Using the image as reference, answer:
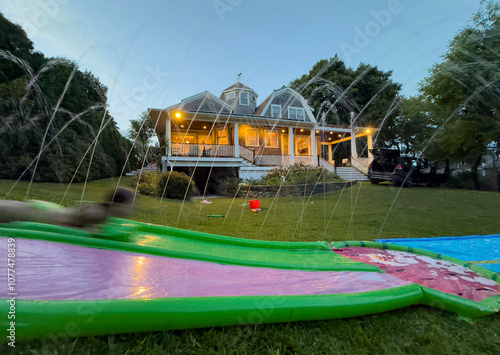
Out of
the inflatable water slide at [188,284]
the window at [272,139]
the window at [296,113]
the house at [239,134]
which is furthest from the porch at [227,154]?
the inflatable water slide at [188,284]

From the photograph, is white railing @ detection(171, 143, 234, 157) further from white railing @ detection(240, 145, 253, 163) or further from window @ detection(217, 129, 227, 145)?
window @ detection(217, 129, 227, 145)

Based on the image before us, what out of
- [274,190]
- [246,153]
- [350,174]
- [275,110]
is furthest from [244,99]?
[274,190]

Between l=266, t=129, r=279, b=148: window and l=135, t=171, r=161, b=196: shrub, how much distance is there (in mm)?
10730

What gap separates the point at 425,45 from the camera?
5.90 metres

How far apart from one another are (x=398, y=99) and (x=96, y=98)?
38762mm

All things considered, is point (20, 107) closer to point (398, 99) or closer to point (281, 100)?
point (281, 100)

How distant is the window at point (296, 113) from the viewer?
22.5 m

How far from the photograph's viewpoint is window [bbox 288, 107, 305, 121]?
73.9 feet

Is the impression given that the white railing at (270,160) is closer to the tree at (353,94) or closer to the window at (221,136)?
the window at (221,136)

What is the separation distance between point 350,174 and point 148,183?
1487 centimetres

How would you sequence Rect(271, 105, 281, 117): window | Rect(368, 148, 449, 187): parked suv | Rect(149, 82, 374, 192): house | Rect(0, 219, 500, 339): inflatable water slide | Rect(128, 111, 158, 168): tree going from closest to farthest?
Rect(0, 219, 500, 339): inflatable water slide → Rect(368, 148, 449, 187): parked suv → Rect(149, 82, 374, 192): house → Rect(271, 105, 281, 117): window → Rect(128, 111, 158, 168): tree

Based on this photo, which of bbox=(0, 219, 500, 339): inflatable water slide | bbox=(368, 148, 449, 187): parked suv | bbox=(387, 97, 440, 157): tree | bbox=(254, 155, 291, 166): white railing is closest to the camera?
bbox=(0, 219, 500, 339): inflatable water slide

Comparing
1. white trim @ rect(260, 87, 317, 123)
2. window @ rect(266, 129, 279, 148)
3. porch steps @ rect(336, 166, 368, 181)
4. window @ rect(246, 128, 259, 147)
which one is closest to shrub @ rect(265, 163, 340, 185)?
porch steps @ rect(336, 166, 368, 181)

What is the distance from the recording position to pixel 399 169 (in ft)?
48.6
